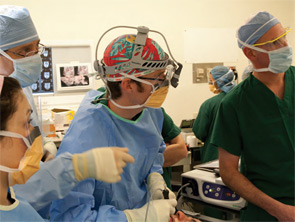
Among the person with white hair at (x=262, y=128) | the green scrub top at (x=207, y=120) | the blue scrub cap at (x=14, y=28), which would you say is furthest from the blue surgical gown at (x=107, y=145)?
the green scrub top at (x=207, y=120)

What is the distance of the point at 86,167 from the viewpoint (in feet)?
2.95

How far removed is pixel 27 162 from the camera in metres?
0.94

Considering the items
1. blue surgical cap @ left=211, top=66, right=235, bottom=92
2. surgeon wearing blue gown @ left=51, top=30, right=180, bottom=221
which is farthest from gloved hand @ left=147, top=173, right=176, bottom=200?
blue surgical cap @ left=211, top=66, right=235, bottom=92

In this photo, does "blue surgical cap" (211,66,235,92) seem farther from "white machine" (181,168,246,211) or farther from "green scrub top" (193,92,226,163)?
"white machine" (181,168,246,211)

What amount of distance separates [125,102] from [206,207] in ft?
2.73

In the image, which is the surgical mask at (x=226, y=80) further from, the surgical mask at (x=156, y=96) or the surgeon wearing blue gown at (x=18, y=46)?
the surgeon wearing blue gown at (x=18, y=46)

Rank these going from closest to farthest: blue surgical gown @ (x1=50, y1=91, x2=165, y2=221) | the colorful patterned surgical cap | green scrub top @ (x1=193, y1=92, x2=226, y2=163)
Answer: blue surgical gown @ (x1=50, y1=91, x2=165, y2=221) < the colorful patterned surgical cap < green scrub top @ (x1=193, y1=92, x2=226, y2=163)

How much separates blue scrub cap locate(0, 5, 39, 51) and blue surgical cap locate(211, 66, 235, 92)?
236 cm

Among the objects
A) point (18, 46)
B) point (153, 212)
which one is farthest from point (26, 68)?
point (153, 212)

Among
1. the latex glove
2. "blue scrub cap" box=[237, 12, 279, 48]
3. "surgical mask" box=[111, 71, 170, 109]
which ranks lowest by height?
the latex glove

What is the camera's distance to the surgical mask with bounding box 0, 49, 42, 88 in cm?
155

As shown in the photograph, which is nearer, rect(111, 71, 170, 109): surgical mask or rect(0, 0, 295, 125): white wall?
rect(111, 71, 170, 109): surgical mask

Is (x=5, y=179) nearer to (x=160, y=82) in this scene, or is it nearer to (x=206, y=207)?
(x=160, y=82)

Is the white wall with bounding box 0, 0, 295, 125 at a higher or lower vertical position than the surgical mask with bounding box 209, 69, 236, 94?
higher
